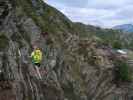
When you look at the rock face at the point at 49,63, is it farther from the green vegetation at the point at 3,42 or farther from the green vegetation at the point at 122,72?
the green vegetation at the point at 122,72

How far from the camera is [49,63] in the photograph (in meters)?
59.7

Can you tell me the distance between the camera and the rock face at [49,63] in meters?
49.8

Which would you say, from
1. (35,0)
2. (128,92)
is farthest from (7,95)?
(128,92)

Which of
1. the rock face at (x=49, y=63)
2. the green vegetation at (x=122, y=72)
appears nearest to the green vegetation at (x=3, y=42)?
the rock face at (x=49, y=63)

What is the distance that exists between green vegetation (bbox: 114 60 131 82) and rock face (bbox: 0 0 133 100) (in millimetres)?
1259

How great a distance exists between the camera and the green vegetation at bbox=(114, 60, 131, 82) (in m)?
74.4

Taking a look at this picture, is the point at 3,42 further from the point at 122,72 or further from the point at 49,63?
the point at 122,72

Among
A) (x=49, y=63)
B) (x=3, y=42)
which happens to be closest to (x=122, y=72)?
(x=49, y=63)

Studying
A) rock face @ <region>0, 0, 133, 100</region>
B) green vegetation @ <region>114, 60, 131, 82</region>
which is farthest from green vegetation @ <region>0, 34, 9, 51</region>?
green vegetation @ <region>114, 60, 131, 82</region>

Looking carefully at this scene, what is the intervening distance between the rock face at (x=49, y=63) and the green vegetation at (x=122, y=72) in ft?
4.13

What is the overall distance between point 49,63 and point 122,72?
19843 mm

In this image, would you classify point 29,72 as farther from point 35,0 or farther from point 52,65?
point 35,0

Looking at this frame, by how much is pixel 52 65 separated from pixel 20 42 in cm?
788

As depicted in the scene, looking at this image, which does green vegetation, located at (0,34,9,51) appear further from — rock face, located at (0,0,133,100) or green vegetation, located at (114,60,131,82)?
green vegetation, located at (114,60,131,82)
